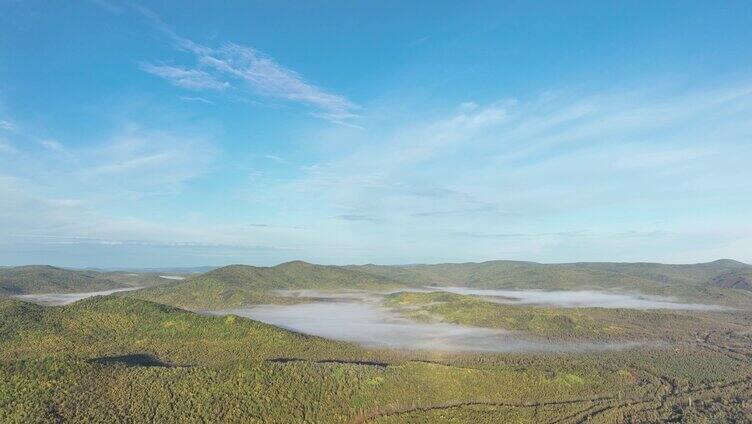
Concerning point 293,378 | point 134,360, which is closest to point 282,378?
point 293,378

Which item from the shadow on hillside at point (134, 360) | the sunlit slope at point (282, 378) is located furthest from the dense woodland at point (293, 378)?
the shadow on hillside at point (134, 360)

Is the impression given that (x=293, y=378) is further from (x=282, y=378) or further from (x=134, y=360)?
(x=134, y=360)

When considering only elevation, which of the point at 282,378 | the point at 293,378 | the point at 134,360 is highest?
the point at 134,360

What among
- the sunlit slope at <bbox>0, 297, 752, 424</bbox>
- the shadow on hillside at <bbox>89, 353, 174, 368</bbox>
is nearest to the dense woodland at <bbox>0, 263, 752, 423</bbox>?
the sunlit slope at <bbox>0, 297, 752, 424</bbox>

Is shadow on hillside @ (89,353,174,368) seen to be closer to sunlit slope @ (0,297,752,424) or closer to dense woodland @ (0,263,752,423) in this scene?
sunlit slope @ (0,297,752,424)

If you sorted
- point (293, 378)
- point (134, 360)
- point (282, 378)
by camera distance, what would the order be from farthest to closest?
point (134, 360), point (293, 378), point (282, 378)

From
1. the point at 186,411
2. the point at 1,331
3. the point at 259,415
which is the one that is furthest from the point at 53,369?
the point at 1,331

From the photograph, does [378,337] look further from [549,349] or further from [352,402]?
[352,402]

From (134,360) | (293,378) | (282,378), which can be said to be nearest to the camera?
(282,378)

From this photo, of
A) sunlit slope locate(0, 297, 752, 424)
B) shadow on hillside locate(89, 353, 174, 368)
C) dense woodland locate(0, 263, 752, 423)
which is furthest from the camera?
shadow on hillside locate(89, 353, 174, 368)

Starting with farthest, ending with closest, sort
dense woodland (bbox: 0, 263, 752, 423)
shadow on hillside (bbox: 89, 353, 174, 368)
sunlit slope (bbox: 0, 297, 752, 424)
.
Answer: shadow on hillside (bbox: 89, 353, 174, 368) < dense woodland (bbox: 0, 263, 752, 423) < sunlit slope (bbox: 0, 297, 752, 424)

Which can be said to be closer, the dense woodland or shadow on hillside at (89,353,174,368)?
the dense woodland
